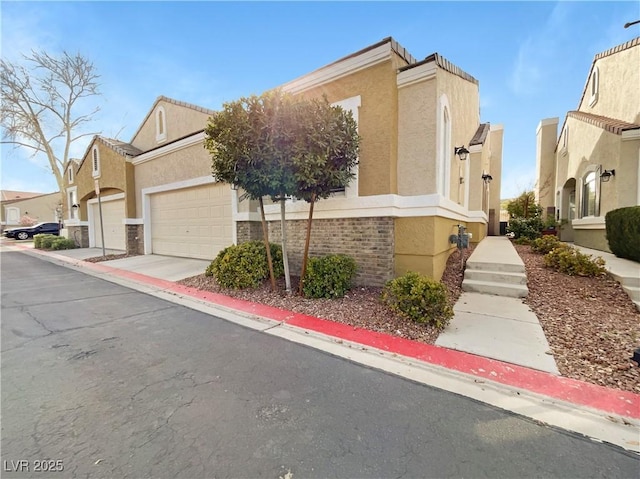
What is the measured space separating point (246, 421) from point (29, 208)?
57519mm

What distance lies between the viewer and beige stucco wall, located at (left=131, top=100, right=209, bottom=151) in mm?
11500

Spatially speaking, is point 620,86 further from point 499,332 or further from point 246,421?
point 246,421

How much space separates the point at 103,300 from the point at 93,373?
3738 millimetres

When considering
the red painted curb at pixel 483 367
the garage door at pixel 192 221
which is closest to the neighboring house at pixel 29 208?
the garage door at pixel 192 221

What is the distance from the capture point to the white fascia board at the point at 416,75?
5445mm

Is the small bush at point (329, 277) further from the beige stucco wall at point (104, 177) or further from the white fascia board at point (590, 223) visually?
the beige stucco wall at point (104, 177)

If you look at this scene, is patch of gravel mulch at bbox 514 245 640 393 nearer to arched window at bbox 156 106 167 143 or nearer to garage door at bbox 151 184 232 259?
garage door at bbox 151 184 232 259

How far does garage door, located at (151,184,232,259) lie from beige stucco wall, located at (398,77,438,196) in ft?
19.4

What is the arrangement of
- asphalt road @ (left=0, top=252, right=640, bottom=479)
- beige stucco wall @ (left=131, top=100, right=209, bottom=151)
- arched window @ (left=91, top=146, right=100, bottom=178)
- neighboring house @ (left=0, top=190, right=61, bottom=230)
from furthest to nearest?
neighboring house @ (left=0, top=190, right=61, bottom=230) < arched window @ (left=91, top=146, right=100, bottom=178) < beige stucco wall @ (left=131, top=100, right=209, bottom=151) < asphalt road @ (left=0, top=252, right=640, bottom=479)

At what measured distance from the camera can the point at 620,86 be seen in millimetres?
9914

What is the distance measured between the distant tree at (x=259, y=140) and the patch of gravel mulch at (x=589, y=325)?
15.3 feet

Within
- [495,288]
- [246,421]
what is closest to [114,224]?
[246,421]

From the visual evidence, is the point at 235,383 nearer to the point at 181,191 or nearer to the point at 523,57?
the point at 181,191

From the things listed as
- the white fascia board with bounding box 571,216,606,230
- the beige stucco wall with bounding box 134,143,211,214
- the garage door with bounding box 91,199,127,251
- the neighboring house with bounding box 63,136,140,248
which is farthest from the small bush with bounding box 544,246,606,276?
the garage door with bounding box 91,199,127,251
